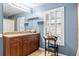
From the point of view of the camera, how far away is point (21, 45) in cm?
208

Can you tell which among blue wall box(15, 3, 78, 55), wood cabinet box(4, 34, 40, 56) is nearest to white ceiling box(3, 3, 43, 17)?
blue wall box(15, 3, 78, 55)

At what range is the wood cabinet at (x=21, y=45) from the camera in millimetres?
2008

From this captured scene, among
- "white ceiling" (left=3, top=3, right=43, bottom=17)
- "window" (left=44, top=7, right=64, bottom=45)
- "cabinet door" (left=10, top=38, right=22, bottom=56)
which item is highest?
"white ceiling" (left=3, top=3, right=43, bottom=17)

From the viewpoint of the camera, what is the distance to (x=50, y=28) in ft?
6.75

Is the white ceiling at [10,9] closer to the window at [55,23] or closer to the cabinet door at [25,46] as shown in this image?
the window at [55,23]

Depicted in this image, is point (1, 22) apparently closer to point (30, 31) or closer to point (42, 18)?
point (30, 31)

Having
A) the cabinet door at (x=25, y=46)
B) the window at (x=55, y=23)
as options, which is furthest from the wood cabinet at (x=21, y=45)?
the window at (x=55, y=23)

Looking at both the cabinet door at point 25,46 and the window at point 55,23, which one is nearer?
the window at point 55,23

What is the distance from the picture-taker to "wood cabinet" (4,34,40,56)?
2008 mm

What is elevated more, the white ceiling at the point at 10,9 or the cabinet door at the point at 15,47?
the white ceiling at the point at 10,9

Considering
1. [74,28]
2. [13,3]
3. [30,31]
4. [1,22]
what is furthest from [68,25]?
[1,22]

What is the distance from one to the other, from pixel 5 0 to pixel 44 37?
1054 mm

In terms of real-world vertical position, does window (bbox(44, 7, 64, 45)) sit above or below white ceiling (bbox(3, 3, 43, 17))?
below

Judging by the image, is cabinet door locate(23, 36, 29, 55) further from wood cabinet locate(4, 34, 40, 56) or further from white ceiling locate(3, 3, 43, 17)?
white ceiling locate(3, 3, 43, 17)
